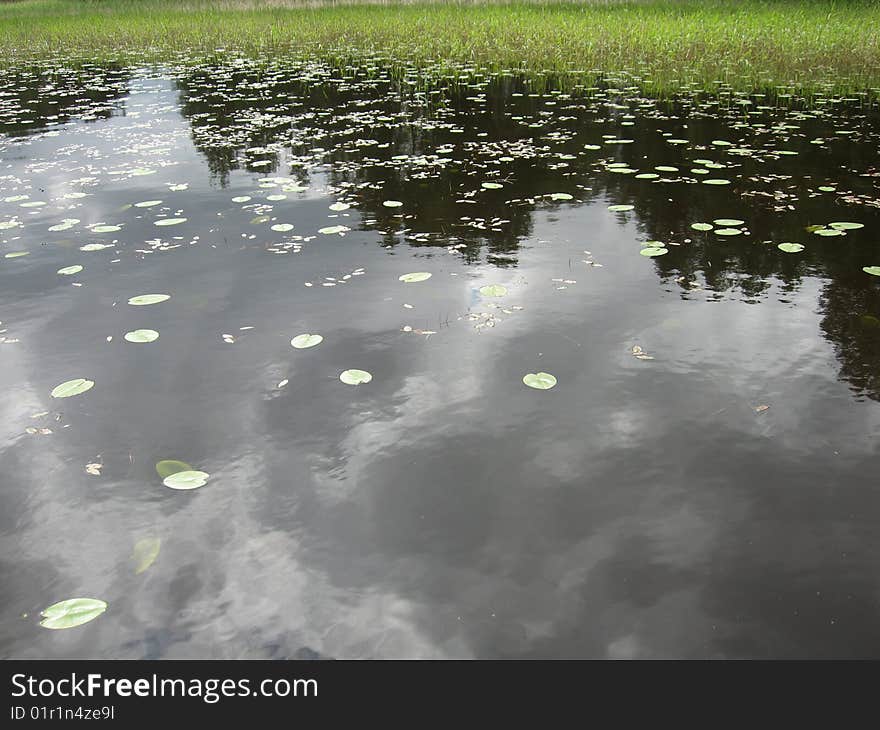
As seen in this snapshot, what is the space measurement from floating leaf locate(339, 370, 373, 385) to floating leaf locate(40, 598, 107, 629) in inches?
56.1

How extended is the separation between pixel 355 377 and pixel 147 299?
5.48ft

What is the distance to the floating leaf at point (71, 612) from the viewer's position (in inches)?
79.9

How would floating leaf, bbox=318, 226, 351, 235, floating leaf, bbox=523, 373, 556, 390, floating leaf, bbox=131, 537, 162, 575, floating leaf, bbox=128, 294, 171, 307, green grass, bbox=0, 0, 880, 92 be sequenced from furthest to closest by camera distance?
green grass, bbox=0, 0, 880, 92 < floating leaf, bbox=318, 226, 351, 235 < floating leaf, bbox=128, 294, 171, 307 < floating leaf, bbox=523, 373, 556, 390 < floating leaf, bbox=131, 537, 162, 575

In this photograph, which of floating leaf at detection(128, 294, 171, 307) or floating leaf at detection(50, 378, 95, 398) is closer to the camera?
floating leaf at detection(50, 378, 95, 398)

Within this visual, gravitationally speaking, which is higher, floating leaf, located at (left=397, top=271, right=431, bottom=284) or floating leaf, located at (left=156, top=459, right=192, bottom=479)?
floating leaf, located at (left=397, top=271, right=431, bottom=284)

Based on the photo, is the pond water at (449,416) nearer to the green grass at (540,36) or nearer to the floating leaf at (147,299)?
the floating leaf at (147,299)

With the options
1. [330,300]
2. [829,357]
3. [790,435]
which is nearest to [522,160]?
[330,300]

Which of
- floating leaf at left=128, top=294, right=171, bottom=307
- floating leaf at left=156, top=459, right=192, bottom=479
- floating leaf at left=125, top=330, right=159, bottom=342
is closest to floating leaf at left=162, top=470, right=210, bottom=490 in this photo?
floating leaf at left=156, top=459, right=192, bottom=479

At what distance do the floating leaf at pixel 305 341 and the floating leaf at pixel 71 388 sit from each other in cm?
97

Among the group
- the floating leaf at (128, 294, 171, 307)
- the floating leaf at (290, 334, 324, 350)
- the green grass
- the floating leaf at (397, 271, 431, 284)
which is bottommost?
the floating leaf at (290, 334, 324, 350)

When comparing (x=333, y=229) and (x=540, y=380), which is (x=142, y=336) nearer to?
(x=333, y=229)

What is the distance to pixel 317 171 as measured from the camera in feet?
22.5

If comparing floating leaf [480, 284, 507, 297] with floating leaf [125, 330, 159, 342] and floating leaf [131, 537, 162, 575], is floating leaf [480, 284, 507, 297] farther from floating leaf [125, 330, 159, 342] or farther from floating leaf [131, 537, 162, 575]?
floating leaf [131, 537, 162, 575]

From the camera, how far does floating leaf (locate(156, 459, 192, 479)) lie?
2.64 m
